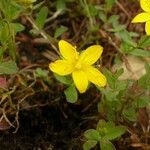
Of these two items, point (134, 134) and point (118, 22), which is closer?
point (134, 134)

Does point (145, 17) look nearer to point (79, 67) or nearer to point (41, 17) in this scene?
point (79, 67)

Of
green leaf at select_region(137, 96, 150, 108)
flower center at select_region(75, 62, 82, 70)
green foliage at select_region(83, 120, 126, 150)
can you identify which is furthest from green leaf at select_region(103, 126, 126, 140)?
flower center at select_region(75, 62, 82, 70)

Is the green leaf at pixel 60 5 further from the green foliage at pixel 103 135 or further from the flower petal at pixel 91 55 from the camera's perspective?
the green foliage at pixel 103 135

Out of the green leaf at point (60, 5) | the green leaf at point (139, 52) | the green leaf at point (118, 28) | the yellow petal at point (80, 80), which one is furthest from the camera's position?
the green leaf at point (60, 5)

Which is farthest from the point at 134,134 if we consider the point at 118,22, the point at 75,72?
the point at 118,22

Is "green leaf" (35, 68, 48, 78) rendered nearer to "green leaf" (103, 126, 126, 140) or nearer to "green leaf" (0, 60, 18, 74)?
"green leaf" (0, 60, 18, 74)

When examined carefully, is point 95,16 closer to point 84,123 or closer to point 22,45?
point 22,45

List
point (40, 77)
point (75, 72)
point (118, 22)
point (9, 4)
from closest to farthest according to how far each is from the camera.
Answer: point (75, 72) → point (9, 4) → point (40, 77) → point (118, 22)

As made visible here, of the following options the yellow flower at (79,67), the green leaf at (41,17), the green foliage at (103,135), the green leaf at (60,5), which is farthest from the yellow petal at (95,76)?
the green leaf at (60,5)
